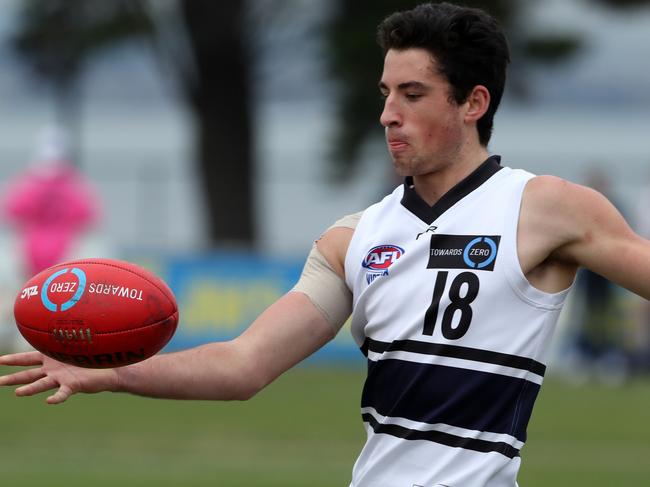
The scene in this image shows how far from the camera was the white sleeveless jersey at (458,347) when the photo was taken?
4.30m

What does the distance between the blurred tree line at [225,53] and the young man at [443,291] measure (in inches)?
772

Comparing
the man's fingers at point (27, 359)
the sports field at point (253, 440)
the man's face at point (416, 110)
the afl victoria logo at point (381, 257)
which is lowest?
the sports field at point (253, 440)

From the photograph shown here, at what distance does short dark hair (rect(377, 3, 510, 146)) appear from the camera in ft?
14.4

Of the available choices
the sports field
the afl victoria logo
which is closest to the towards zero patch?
the afl victoria logo

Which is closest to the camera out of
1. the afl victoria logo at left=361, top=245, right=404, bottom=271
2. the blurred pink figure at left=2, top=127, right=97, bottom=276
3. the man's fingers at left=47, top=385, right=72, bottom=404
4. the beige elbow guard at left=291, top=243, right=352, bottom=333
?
the man's fingers at left=47, top=385, right=72, bottom=404

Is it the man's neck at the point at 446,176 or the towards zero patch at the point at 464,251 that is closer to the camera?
the towards zero patch at the point at 464,251

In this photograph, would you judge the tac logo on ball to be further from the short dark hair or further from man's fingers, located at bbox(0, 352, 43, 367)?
the short dark hair

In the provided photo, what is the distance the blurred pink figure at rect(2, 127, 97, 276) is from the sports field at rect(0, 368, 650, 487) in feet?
5.26

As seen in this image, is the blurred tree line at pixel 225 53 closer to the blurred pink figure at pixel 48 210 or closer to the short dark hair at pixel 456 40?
the blurred pink figure at pixel 48 210

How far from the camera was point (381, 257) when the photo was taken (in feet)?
14.6

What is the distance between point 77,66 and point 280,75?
3397 millimetres

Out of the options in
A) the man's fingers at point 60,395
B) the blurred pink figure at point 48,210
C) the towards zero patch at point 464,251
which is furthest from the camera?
the blurred pink figure at point 48,210

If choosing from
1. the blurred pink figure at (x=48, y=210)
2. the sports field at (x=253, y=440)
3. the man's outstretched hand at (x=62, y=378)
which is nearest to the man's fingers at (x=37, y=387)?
the man's outstretched hand at (x=62, y=378)

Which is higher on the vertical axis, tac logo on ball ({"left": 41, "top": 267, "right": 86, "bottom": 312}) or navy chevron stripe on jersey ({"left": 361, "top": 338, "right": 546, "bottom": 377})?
tac logo on ball ({"left": 41, "top": 267, "right": 86, "bottom": 312})
